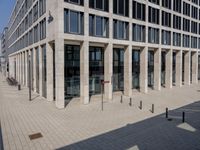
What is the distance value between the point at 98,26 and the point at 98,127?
14471 mm

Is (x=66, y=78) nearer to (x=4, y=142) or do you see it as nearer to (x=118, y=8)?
(x=118, y=8)

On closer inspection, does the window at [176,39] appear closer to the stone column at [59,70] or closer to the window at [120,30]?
the window at [120,30]

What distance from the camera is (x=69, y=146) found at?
1152 cm

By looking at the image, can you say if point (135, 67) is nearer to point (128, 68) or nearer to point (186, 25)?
point (128, 68)

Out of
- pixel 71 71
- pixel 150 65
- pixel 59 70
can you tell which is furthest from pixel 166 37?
pixel 59 70

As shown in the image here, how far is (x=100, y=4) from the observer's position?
25.1 meters

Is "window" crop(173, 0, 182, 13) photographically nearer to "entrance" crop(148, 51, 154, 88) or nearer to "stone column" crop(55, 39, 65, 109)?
"entrance" crop(148, 51, 154, 88)

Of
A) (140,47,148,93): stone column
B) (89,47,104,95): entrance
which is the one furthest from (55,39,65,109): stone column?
(140,47,148,93): stone column

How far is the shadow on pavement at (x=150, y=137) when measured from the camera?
1151cm

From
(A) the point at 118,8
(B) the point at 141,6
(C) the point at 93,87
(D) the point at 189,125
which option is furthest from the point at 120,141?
(B) the point at 141,6

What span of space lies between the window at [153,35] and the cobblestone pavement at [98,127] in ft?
48.6

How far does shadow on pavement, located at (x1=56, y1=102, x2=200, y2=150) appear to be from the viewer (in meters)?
11.5

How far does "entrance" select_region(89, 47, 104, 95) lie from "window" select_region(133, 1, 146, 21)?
25.1ft

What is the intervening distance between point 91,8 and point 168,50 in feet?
68.5
